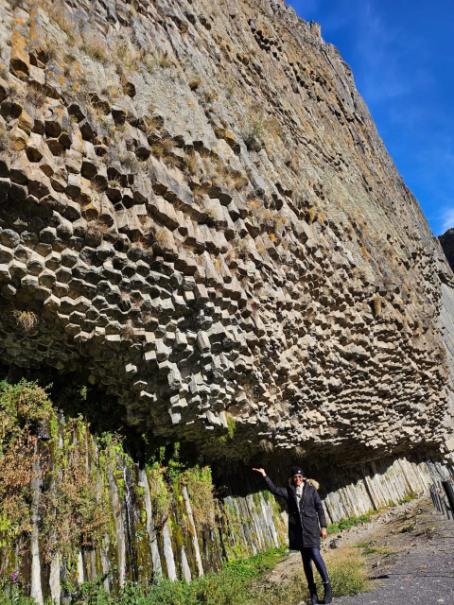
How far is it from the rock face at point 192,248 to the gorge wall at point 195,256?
0.04 meters

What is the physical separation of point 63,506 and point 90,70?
676cm

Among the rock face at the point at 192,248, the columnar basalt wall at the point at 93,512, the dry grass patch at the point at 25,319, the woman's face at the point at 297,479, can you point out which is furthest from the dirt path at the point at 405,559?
the dry grass patch at the point at 25,319

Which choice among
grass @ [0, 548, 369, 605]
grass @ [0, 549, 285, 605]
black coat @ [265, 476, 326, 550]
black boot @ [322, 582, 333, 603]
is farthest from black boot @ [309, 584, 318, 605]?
grass @ [0, 549, 285, 605]

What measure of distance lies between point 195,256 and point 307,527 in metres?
4.61

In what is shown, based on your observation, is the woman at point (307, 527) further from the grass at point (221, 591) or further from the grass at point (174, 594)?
the grass at point (174, 594)

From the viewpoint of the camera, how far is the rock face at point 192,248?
20.6 feet

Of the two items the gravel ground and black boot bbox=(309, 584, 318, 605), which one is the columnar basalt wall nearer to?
black boot bbox=(309, 584, 318, 605)

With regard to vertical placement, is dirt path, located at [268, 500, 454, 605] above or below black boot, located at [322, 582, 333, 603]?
below

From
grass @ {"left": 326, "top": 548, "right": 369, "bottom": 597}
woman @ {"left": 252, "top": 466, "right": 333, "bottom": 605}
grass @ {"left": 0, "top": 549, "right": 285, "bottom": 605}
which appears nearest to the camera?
woman @ {"left": 252, "top": 466, "right": 333, "bottom": 605}

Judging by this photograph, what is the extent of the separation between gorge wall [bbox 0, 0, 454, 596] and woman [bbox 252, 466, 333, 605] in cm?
279

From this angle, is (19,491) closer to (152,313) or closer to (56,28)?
(152,313)

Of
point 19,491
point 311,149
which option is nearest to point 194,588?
point 19,491

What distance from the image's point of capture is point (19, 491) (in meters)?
6.13

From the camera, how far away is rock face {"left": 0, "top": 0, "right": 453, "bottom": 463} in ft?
20.6
